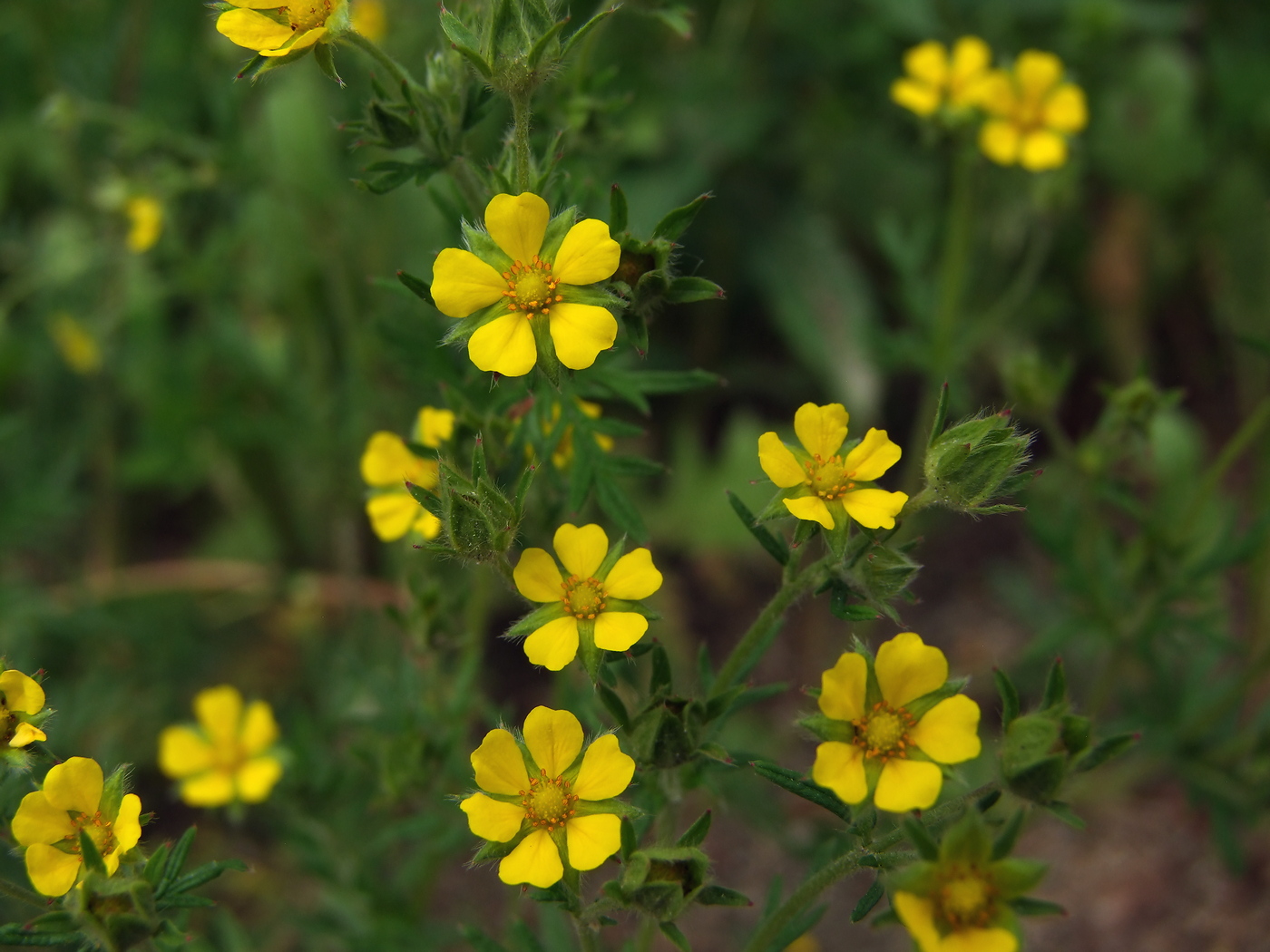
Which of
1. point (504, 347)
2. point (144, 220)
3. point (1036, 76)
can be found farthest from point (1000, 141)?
point (144, 220)

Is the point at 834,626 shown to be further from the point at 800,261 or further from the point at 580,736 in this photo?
the point at 580,736

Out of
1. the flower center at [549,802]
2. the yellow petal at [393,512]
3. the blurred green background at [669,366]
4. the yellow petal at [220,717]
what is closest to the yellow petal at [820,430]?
the flower center at [549,802]

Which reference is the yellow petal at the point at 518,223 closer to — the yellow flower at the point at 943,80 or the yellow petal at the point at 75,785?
the yellow petal at the point at 75,785

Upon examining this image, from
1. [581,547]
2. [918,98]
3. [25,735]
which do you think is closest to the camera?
[25,735]

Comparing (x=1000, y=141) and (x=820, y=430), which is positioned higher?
(x=820, y=430)

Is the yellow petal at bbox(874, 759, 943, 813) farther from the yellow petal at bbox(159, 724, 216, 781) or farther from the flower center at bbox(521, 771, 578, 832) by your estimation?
the yellow petal at bbox(159, 724, 216, 781)

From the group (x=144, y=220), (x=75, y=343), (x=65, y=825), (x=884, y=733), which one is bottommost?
(x=75, y=343)

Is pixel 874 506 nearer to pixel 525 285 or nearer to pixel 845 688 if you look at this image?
pixel 845 688
